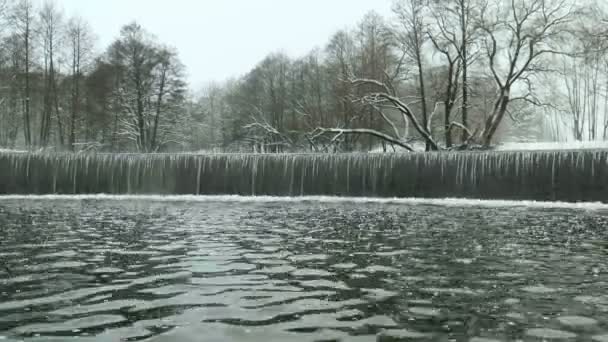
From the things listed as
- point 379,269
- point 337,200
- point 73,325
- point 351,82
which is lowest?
point 73,325

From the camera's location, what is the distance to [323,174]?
2738cm

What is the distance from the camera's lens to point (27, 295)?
21.7 feet

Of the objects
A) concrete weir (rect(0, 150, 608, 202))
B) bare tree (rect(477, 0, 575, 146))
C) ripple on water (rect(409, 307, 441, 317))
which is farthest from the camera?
bare tree (rect(477, 0, 575, 146))

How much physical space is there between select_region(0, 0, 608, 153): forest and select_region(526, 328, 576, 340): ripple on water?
23801mm

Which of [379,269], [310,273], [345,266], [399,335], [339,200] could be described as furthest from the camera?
[339,200]

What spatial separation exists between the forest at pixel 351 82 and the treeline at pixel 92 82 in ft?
0.36

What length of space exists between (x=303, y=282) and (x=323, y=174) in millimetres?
20053

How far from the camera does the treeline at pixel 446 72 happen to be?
29.5 meters

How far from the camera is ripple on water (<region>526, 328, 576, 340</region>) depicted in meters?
5.04

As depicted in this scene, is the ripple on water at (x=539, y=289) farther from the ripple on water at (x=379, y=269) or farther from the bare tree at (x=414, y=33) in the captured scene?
the bare tree at (x=414, y=33)

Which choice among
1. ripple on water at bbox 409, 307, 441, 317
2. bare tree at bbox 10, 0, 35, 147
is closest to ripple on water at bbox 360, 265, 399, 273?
ripple on water at bbox 409, 307, 441, 317

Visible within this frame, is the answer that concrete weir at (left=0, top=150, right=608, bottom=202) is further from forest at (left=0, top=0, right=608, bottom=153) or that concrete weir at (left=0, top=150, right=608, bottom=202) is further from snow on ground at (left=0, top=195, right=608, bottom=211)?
forest at (left=0, top=0, right=608, bottom=153)

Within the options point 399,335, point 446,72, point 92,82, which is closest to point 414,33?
point 446,72

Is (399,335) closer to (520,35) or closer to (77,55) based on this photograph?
(520,35)
